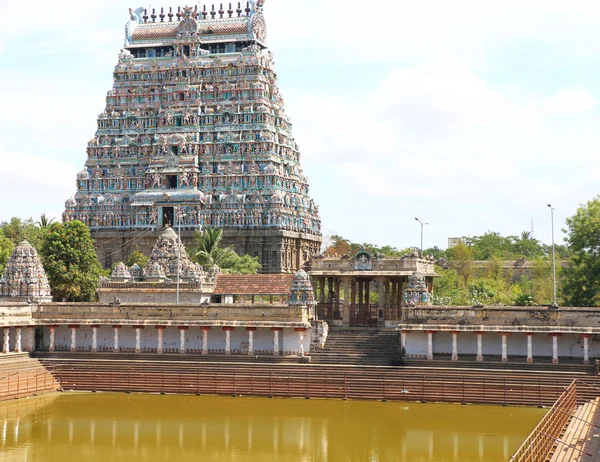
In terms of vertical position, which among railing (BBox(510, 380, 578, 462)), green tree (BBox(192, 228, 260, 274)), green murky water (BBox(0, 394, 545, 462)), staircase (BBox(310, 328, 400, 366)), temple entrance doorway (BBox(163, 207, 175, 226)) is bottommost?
green murky water (BBox(0, 394, 545, 462))

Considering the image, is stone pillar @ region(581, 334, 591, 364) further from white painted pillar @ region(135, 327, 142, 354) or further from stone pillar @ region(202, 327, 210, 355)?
white painted pillar @ region(135, 327, 142, 354)

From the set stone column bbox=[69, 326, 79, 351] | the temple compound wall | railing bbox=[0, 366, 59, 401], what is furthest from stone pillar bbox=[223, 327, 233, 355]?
the temple compound wall

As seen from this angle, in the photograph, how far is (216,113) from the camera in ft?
298

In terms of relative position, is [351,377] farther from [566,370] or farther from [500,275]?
[500,275]

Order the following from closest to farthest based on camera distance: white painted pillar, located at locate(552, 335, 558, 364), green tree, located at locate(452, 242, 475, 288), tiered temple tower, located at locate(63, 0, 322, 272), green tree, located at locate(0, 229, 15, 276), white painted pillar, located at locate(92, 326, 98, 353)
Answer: white painted pillar, located at locate(552, 335, 558, 364), white painted pillar, located at locate(92, 326, 98, 353), green tree, located at locate(0, 229, 15, 276), tiered temple tower, located at locate(63, 0, 322, 272), green tree, located at locate(452, 242, 475, 288)

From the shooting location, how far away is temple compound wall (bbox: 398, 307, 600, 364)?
148ft

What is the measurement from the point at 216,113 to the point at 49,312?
4260 centimetres

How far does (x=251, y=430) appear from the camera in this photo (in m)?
36.8

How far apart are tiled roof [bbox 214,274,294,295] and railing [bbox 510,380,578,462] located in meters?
24.1

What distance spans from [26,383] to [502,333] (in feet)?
74.0

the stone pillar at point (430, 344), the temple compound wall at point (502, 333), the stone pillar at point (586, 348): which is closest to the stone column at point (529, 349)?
the temple compound wall at point (502, 333)

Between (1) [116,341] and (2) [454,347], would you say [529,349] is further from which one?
(1) [116,341]

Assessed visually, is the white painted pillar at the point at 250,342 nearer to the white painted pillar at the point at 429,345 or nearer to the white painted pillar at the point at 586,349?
the white painted pillar at the point at 429,345

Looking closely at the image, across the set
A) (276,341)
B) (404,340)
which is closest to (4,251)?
(276,341)
